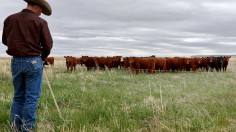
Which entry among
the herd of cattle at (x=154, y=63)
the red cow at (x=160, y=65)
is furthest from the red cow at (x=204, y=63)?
the red cow at (x=160, y=65)

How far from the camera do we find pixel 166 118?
249 inches

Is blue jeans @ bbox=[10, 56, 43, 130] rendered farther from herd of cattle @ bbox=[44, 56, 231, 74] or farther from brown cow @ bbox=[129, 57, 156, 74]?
brown cow @ bbox=[129, 57, 156, 74]

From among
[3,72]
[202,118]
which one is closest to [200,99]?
[202,118]

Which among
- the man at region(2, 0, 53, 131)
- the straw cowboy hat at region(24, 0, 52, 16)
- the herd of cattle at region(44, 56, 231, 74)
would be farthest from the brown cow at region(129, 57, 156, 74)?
the man at region(2, 0, 53, 131)

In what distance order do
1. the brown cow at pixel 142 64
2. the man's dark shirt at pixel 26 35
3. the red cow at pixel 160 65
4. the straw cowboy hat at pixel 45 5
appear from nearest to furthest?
1. the man's dark shirt at pixel 26 35
2. the straw cowboy hat at pixel 45 5
3. the brown cow at pixel 142 64
4. the red cow at pixel 160 65

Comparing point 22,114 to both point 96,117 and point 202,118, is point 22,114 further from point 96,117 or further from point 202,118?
point 202,118

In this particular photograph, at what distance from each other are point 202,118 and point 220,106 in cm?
168

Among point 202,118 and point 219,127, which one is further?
point 202,118

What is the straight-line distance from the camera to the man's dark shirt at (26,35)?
213 inches

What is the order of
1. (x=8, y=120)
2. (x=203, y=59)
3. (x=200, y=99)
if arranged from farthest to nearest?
(x=203, y=59), (x=200, y=99), (x=8, y=120)

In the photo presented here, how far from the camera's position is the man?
5406 millimetres

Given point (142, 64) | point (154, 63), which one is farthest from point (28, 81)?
point (142, 64)

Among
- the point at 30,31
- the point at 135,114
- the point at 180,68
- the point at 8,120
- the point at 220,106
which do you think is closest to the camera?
the point at 30,31

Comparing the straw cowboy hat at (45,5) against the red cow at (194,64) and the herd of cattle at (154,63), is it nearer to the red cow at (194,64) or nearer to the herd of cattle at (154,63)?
the herd of cattle at (154,63)
